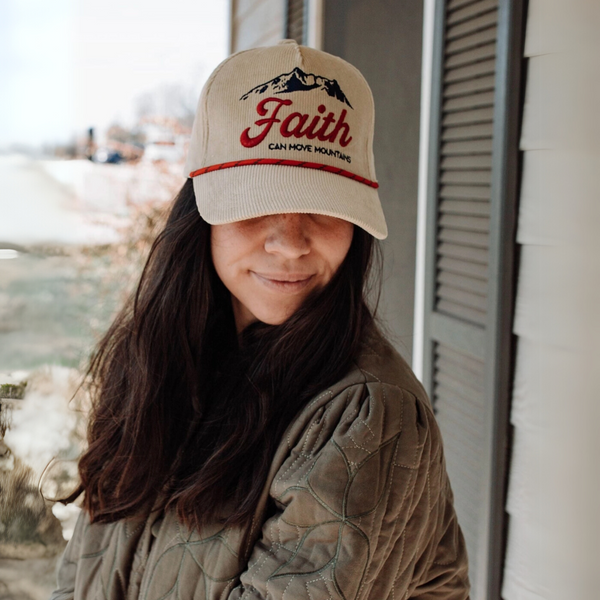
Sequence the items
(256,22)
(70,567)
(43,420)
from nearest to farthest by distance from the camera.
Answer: (70,567)
(43,420)
(256,22)

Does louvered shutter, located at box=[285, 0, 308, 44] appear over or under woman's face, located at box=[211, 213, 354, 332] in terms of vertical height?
over

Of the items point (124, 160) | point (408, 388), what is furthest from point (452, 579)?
point (124, 160)

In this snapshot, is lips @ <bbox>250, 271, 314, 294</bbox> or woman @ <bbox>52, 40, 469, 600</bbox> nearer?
woman @ <bbox>52, 40, 469, 600</bbox>

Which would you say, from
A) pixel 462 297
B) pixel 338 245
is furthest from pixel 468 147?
pixel 338 245

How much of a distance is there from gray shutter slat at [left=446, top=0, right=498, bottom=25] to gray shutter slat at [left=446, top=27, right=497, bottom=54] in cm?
4

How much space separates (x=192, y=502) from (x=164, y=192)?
1.53m

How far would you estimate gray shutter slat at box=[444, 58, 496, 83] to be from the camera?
4.59 feet

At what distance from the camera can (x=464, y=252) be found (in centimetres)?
153

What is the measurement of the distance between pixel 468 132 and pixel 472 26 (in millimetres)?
233

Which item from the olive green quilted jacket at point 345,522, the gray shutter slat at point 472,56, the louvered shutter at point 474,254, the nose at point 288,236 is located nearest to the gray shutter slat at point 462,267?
the louvered shutter at point 474,254

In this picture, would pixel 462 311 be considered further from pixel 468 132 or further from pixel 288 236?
pixel 288 236

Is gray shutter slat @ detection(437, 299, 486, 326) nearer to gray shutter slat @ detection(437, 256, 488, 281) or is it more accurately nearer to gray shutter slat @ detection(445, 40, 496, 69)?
gray shutter slat @ detection(437, 256, 488, 281)

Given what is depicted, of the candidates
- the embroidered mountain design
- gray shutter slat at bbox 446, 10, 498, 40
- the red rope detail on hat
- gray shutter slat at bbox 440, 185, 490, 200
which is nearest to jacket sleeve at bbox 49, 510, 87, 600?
the red rope detail on hat

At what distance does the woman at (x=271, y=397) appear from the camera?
30.0 inches
